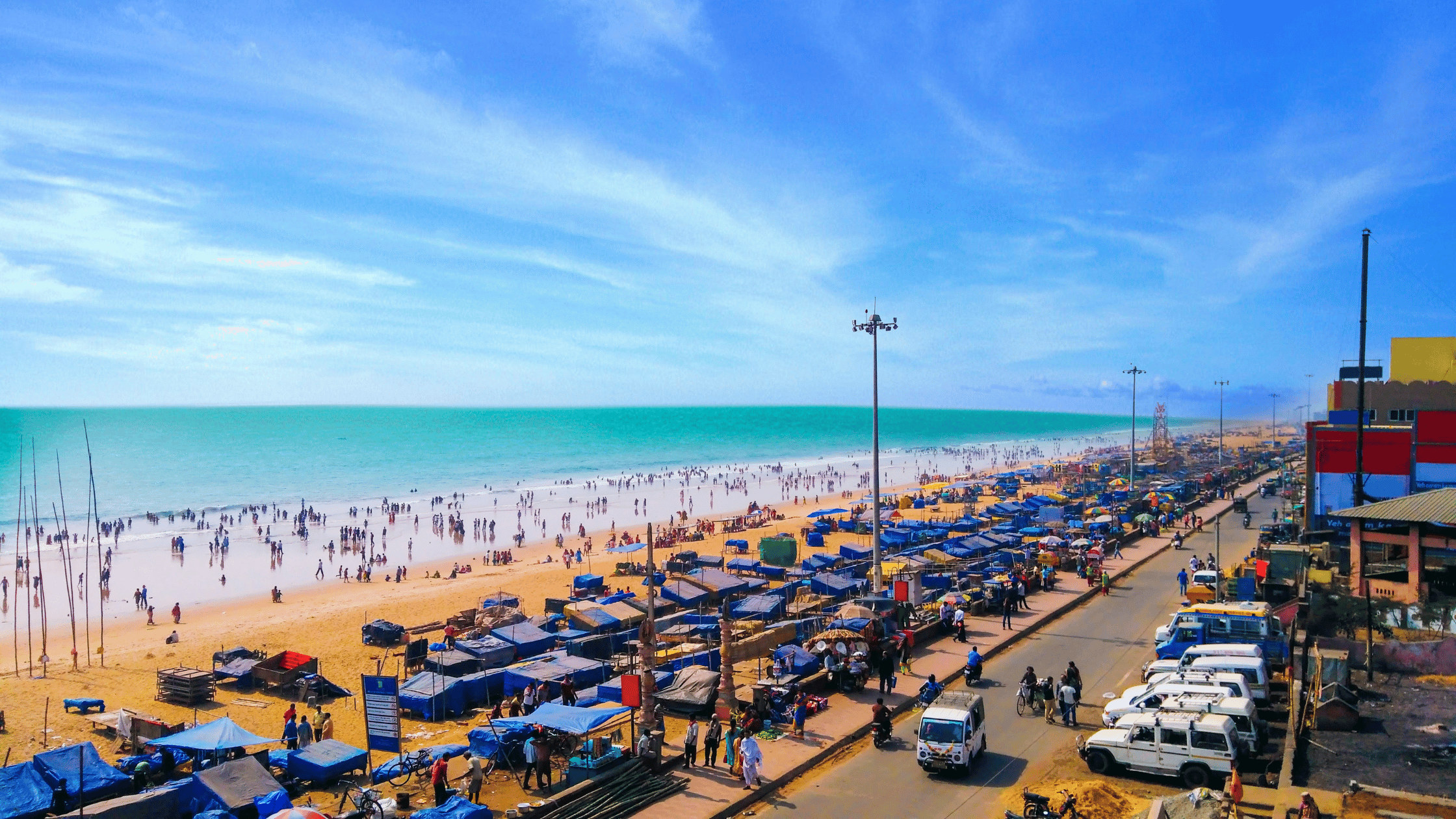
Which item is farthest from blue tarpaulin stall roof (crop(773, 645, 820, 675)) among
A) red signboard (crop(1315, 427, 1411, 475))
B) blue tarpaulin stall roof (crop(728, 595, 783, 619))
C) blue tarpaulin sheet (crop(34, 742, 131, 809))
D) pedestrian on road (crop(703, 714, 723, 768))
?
red signboard (crop(1315, 427, 1411, 475))

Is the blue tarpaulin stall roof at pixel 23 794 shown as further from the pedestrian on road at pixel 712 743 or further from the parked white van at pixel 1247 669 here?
the parked white van at pixel 1247 669

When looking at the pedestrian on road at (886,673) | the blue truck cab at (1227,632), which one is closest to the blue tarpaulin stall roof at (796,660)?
the pedestrian on road at (886,673)

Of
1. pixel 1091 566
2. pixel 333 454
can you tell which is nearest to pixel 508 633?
pixel 1091 566

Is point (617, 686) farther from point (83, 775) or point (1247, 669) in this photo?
point (1247, 669)

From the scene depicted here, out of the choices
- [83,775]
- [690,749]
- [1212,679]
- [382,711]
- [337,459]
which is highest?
[1212,679]

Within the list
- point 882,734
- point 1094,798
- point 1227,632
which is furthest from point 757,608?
point 1094,798
